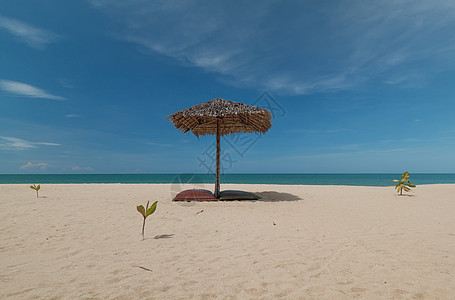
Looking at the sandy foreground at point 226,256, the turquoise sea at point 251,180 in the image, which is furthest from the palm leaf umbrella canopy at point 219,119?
the turquoise sea at point 251,180

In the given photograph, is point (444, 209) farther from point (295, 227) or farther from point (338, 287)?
point (338, 287)

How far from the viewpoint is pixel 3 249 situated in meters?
3.63

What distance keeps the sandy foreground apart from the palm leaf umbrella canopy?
3.82m

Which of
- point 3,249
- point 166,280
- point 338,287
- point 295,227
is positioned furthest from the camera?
point 295,227

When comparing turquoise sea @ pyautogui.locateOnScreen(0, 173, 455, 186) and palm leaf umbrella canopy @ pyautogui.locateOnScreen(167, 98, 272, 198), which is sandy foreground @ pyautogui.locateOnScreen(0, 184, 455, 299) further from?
turquoise sea @ pyautogui.locateOnScreen(0, 173, 455, 186)

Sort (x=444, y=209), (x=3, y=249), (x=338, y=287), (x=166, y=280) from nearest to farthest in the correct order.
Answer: (x=338, y=287)
(x=166, y=280)
(x=3, y=249)
(x=444, y=209)

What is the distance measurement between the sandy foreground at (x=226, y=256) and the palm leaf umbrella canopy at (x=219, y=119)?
12.5 feet

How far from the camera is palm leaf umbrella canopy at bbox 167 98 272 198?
8.07 metres

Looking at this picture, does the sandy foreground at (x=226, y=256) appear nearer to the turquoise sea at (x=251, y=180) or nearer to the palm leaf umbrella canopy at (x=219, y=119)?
the palm leaf umbrella canopy at (x=219, y=119)

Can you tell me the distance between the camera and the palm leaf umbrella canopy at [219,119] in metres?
8.07

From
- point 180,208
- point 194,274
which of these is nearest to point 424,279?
point 194,274

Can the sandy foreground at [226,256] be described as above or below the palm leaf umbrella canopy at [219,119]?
below

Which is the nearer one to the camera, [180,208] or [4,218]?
[4,218]

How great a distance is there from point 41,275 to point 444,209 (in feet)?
34.6
